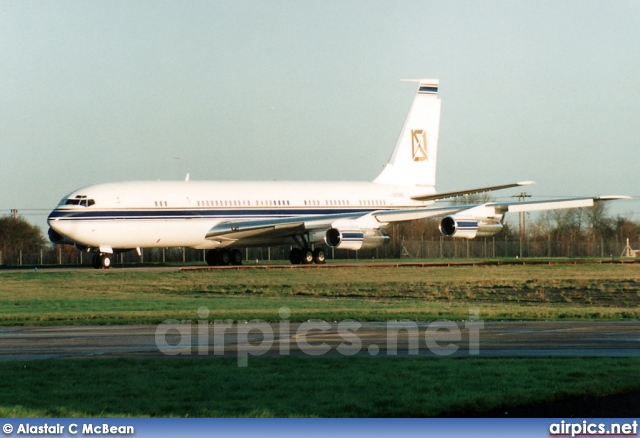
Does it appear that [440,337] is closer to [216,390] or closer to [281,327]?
[281,327]

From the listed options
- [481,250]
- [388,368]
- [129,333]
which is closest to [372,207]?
[481,250]

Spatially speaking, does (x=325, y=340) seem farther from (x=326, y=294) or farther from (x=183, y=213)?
(x=183, y=213)

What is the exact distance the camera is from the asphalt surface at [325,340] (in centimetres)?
1598

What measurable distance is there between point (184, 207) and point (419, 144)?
58.1 ft

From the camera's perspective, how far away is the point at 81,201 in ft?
151

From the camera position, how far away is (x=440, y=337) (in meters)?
18.0

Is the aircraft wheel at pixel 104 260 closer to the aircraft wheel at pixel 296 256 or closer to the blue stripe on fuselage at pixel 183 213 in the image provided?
the blue stripe on fuselage at pixel 183 213

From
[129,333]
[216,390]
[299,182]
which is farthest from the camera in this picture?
[299,182]

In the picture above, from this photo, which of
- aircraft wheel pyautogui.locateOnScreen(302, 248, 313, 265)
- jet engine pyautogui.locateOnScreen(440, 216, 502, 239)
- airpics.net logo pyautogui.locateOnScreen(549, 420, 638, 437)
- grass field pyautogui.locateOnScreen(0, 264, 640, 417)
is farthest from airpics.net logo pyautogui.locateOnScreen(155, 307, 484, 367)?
aircraft wheel pyautogui.locateOnScreen(302, 248, 313, 265)

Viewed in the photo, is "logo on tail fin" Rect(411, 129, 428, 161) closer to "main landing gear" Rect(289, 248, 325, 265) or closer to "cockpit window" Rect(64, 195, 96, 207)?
"main landing gear" Rect(289, 248, 325, 265)

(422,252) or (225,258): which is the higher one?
(225,258)

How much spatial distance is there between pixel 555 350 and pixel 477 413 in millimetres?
5472

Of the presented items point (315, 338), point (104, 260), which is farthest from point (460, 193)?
point (315, 338)

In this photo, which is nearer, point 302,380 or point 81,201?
point 302,380
